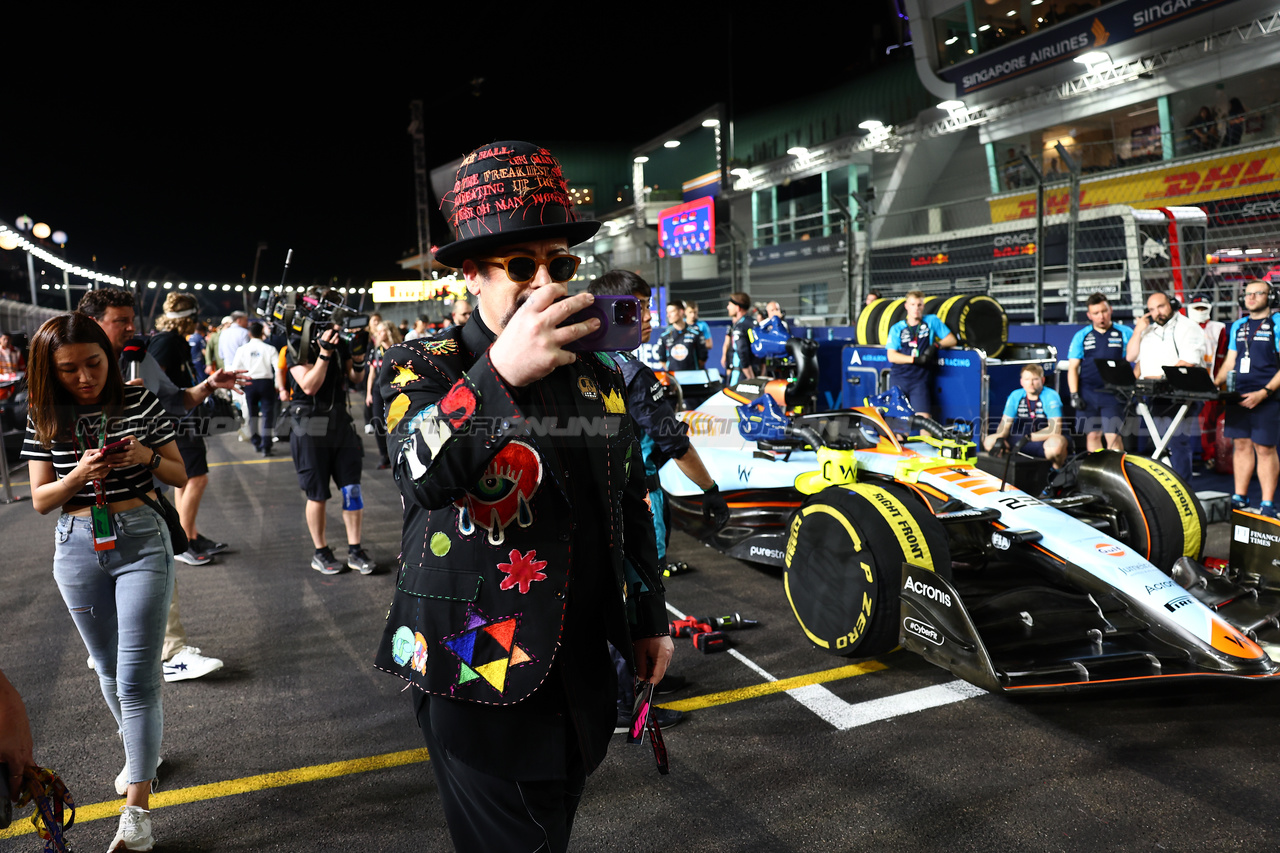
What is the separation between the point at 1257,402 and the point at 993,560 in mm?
3965

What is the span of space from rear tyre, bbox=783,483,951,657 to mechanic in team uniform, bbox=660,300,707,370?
6145 mm

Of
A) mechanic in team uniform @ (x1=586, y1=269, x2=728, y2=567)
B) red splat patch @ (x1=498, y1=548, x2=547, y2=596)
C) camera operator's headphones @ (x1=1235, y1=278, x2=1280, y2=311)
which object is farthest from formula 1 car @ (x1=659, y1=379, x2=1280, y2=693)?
camera operator's headphones @ (x1=1235, y1=278, x2=1280, y2=311)

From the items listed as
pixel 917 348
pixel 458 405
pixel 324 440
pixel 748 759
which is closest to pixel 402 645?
pixel 458 405

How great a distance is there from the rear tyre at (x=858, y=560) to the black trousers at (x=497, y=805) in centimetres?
234

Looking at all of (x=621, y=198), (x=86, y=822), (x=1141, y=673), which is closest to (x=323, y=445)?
(x=86, y=822)

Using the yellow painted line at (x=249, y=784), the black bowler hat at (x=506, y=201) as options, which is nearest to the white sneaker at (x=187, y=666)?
the yellow painted line at (x=249, y=784)

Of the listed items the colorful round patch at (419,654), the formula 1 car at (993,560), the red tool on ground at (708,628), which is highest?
the colorful round patch at (419,654)

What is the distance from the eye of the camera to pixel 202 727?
3402mm

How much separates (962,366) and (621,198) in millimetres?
30551

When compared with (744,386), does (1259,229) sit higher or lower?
higher

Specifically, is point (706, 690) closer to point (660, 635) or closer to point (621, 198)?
point (660, 635)

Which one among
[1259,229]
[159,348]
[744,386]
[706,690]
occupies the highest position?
[1259,229]

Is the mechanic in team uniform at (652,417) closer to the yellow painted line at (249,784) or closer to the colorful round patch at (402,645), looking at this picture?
the yellow painted line at (249,784)

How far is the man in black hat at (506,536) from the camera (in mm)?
1214
